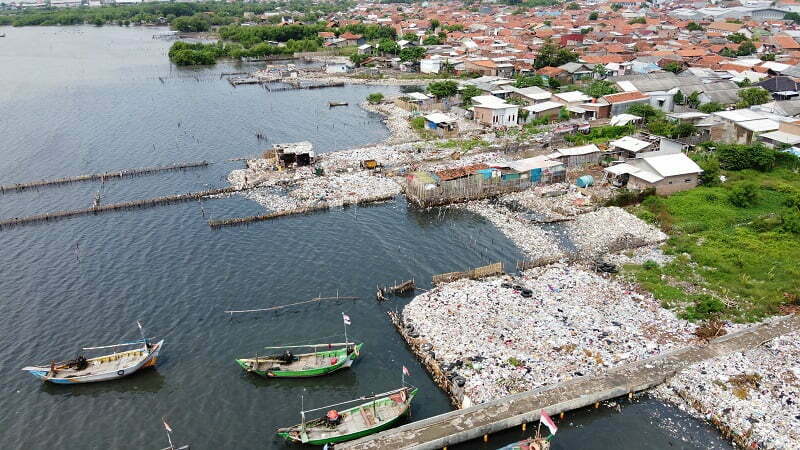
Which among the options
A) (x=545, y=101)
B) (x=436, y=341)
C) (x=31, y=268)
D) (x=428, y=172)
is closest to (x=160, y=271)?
(x=31, y=268)

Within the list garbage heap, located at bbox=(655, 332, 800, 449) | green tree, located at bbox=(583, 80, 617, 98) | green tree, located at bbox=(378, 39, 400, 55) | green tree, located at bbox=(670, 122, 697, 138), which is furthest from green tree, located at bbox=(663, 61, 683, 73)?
garbage heap, located at bbox=(655, 332, 800, 449)

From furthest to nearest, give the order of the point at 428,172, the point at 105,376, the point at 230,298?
the point at 428,172 → the point at 230,298 → the point at 105,376

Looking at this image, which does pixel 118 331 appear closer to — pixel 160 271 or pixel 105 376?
pixel 105 376

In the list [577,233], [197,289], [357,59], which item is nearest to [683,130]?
[577,233]

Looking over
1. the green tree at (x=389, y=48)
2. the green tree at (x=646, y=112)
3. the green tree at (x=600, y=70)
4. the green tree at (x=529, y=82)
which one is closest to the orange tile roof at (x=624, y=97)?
the green tree at (x=646, y=112)

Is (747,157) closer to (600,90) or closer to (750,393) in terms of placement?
(600,90)

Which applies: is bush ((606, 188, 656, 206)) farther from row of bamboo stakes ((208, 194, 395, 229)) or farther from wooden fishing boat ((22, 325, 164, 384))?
wooden fishing boat ((22, 325, 164, 384))
